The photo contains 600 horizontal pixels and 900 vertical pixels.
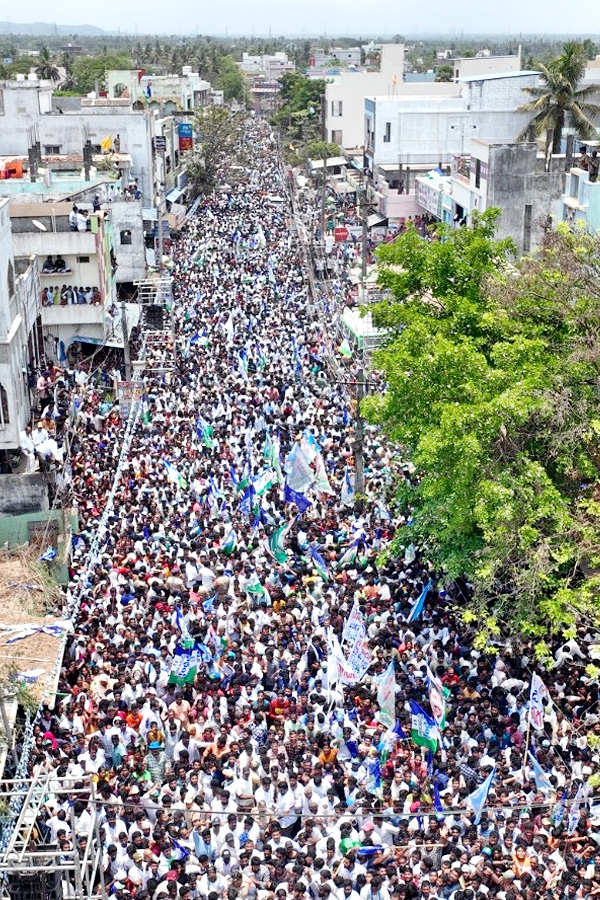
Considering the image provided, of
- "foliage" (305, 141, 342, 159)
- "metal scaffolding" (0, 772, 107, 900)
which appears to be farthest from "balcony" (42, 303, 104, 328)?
"foliage" (305, 141, 342, 159)

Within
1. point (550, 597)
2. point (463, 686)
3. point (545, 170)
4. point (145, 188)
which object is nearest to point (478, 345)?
point (550, 597)

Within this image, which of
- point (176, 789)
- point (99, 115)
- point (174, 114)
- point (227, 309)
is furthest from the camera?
point (174, 114)

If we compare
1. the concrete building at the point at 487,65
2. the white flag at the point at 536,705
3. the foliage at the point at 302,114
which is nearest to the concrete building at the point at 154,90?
the foliage at the point at 302,114

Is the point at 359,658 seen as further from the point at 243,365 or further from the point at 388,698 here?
the point at 243,365

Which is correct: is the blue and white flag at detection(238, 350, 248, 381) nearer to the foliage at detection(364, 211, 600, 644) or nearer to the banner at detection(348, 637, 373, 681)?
the foliage at detection(364, 211, 600, 644)

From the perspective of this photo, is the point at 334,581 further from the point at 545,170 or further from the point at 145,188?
the point at 145,188

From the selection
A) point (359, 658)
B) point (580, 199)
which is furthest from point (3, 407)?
point (580, 199)

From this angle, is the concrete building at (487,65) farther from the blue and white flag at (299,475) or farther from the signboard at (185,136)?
the blue and white flag at (299,475)
